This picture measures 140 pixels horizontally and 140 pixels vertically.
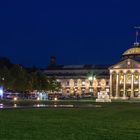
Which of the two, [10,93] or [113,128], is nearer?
[113,128]

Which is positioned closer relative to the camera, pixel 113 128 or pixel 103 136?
pixel 103 136

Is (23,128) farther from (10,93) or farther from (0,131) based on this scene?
(10,93)

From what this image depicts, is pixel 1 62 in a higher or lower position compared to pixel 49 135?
higher

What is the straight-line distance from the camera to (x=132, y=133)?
2767 centimetres

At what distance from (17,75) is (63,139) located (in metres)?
135

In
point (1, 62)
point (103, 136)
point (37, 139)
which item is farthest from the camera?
point (1, 62)

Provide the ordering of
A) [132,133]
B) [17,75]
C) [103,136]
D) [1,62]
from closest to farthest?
[103,136] < [132,133] < [17,75] < [1,62]

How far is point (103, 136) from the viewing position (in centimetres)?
2589

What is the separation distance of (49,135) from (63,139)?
5.69 ft

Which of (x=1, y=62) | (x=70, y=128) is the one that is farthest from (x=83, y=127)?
(x=1, y=62)

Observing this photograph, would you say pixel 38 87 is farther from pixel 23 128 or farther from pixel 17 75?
pixel 23 128

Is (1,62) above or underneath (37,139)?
above

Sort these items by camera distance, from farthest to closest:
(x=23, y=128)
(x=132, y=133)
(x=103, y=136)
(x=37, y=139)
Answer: (x=23, y=128) → (x=132, y=133) → (x=103, y=136) → (x=37, y=139)

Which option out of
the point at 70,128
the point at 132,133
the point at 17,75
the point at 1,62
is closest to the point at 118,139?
the point at 132,133
